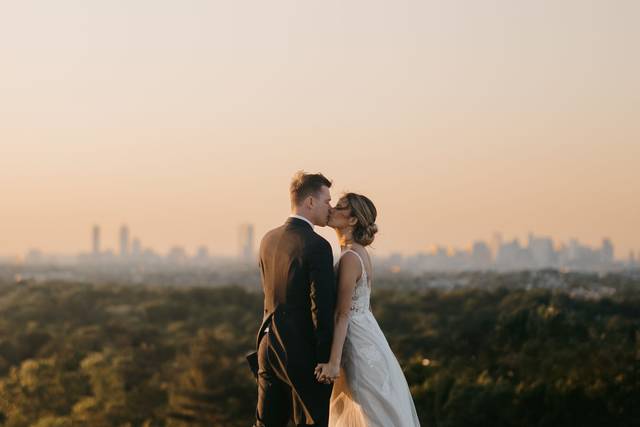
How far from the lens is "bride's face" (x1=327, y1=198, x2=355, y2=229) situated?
170 inches

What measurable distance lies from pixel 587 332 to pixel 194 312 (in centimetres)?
2530

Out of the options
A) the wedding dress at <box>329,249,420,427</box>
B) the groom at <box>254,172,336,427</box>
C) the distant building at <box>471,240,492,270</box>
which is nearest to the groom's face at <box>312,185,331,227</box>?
the groom at <box>254,172,336,427</box>

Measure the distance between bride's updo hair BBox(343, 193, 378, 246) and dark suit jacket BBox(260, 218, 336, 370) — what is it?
0.31 meters

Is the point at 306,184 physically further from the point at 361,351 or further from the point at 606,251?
the point at 606,251

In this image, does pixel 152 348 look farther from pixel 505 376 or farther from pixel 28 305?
pixel 28 305

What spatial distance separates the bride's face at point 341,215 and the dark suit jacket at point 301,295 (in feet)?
0.90

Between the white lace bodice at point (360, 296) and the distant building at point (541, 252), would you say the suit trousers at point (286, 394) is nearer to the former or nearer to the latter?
the white lace bodice at point (360, 296)

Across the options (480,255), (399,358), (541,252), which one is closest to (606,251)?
(541,252)

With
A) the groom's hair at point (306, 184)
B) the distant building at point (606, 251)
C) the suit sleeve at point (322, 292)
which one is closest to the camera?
the suit sleeve at point (322, 292)

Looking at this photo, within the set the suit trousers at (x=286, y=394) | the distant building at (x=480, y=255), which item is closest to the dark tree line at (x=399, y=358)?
the suit trousers at (x=286, y=394)

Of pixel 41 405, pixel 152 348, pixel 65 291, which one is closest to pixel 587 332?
pixel 152 348

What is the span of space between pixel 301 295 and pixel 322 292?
0.42 feet

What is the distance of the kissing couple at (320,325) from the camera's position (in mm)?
4020

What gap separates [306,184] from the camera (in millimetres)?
4152
